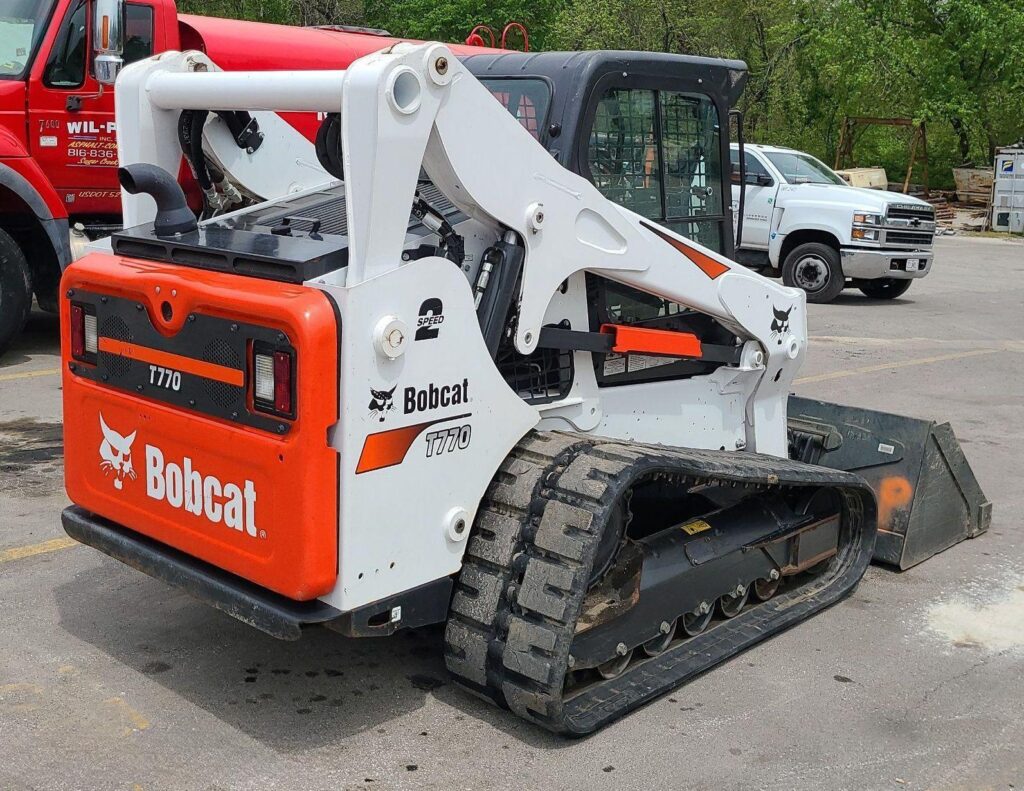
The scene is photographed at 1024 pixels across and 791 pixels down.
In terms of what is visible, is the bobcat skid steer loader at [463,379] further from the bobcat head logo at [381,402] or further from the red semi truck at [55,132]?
the red semi truck at [55,132]

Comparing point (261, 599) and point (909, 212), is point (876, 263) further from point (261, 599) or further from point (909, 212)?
point (261, 599)

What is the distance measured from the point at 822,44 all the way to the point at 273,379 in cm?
3070

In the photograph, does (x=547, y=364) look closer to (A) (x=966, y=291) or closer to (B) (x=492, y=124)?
(B) (x=492, y=124)

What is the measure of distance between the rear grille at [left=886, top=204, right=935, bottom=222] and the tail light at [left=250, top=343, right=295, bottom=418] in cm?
1299

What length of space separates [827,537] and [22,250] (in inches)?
287

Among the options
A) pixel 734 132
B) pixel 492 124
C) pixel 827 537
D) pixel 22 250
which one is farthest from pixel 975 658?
pixel 22 250

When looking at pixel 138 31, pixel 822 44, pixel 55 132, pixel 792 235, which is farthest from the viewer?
pixel 822 44

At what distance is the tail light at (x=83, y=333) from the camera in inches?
160

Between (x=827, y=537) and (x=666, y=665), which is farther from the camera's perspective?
(x=827, y=537)

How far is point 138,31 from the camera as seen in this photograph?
33.6 ft

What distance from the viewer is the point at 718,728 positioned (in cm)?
398

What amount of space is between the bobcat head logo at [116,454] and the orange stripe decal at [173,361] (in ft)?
0.85

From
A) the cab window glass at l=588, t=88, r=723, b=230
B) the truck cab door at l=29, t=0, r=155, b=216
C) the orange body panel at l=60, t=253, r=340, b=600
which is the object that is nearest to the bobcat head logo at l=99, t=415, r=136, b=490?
the orange body panel at l=60, t=253, r=340, b=600

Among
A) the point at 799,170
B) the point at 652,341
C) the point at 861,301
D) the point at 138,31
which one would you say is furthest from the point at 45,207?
the point at 861,301
